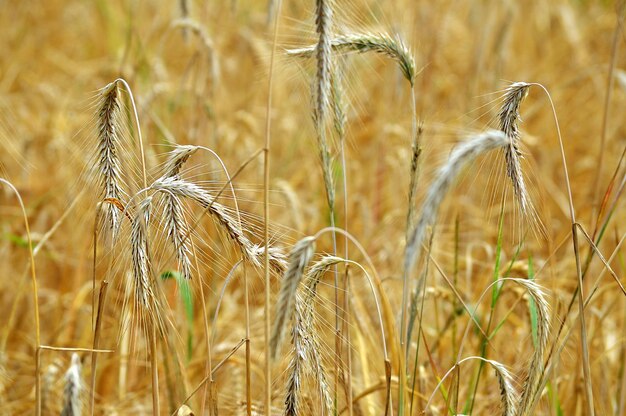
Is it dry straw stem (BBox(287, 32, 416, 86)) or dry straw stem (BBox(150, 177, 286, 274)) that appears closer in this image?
dry straw stem (BBox(150, 177, 286, 274))

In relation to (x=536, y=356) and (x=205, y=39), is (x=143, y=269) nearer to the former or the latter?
(x=536, y=356)

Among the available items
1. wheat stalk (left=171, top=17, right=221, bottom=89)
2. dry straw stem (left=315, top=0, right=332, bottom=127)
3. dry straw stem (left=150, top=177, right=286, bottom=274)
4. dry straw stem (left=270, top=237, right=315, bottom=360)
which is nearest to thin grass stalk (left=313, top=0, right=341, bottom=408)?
dry straw stem (left=315, top=0, right=332, bottom=127)

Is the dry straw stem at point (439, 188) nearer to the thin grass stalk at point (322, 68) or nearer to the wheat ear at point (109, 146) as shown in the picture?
the thin grass stalk at point (322, 68)

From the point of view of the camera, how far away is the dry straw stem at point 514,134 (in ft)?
4.28

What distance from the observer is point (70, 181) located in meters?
3.12

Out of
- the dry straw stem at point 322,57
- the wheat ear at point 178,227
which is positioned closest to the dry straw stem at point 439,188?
the dry straw stem at point 322,57

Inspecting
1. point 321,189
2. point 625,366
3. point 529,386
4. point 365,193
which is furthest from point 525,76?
point 529,386

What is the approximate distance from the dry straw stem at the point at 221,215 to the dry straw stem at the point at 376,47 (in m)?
0.39

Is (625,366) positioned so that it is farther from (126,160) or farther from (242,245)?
(126,160)

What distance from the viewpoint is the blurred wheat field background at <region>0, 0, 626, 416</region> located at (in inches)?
51.8

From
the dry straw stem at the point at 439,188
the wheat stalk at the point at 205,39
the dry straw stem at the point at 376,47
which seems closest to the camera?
the dry straw stem at the point at 439,188

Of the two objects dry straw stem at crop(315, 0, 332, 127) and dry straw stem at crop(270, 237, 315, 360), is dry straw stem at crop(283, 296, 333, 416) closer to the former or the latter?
dry straw stem at crop(270, 237, 315, 360)

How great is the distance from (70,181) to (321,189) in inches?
44.9

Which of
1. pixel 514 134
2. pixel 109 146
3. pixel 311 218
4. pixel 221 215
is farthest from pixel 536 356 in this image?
pixel 311 218
